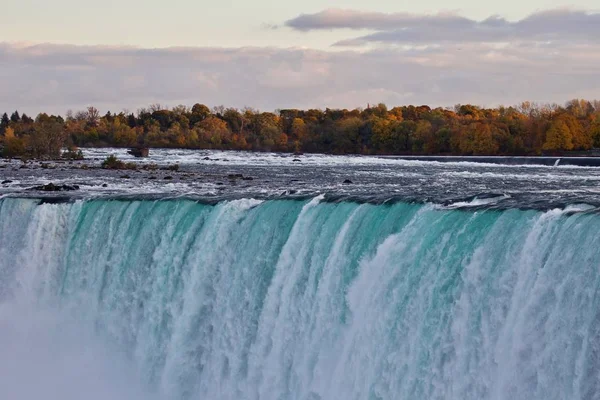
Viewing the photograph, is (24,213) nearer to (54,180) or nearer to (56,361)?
(56,361)

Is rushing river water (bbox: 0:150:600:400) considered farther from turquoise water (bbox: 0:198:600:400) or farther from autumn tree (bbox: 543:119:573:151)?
autumn tree (bbox: 543:119:573:151)

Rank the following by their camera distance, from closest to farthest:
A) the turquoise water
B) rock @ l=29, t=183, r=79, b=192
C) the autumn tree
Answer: the turquoise water
rock @ l=29, t=183, r=79, b=192
the autumn tree

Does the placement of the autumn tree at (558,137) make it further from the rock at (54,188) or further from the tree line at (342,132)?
the rock at (54,188)

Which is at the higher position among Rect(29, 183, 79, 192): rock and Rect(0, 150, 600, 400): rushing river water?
Rect(29, 183, 79, 192): rock

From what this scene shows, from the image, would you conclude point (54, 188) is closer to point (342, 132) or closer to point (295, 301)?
point (295, 301)

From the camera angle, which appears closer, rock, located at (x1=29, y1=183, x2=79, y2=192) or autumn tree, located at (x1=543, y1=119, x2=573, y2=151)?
rock, located at (x1=29, y1=183, x2=79, y2=192)

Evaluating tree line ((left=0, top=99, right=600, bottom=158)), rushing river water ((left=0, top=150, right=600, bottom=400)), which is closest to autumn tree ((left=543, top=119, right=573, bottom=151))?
tree line ((left=0, top=99, right=600, bottom=158))

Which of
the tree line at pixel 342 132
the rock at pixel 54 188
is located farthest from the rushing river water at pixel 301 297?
the tree line at pixel 342 132
